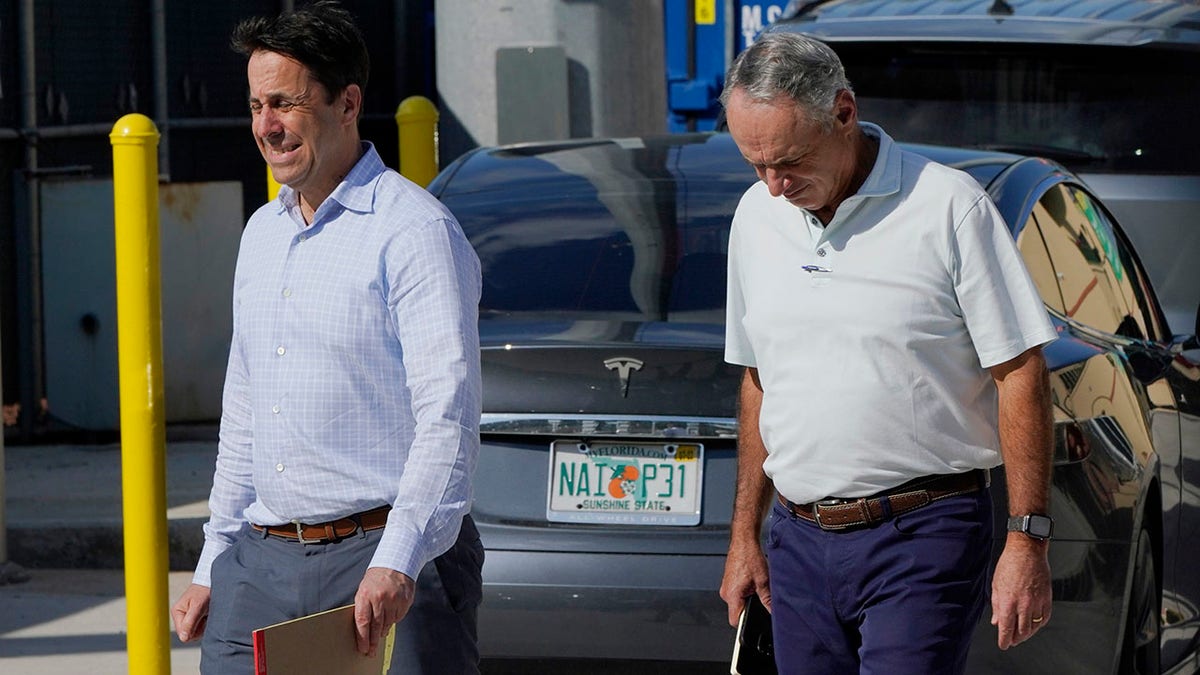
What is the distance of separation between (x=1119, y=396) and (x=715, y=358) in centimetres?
115

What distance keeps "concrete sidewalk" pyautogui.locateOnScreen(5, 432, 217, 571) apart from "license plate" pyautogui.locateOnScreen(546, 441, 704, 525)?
11.3 ft

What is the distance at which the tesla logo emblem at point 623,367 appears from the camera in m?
4.64

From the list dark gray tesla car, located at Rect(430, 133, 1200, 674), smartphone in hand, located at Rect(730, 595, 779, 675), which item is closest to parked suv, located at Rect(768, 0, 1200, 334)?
dark gray tesla car, located at Rect(430, 133, 1200, 674)

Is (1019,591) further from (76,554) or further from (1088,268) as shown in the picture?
(76,554)

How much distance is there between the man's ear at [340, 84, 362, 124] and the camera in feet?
11.6

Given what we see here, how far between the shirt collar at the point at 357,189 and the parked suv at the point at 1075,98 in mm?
4169

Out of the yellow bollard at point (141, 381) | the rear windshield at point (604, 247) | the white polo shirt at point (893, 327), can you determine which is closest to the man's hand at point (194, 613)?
the white polo shirt at point (893, 327)

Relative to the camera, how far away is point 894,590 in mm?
3551

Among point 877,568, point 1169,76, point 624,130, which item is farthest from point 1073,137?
point 877,568

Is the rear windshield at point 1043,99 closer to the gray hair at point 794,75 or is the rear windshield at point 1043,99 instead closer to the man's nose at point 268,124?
the gray hair at point 794,75

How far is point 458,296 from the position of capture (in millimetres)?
3404

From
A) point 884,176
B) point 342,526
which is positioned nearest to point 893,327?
point 884,176

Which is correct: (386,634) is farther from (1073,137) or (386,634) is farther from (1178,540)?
(1073,137)

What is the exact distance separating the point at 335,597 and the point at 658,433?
132 cm
